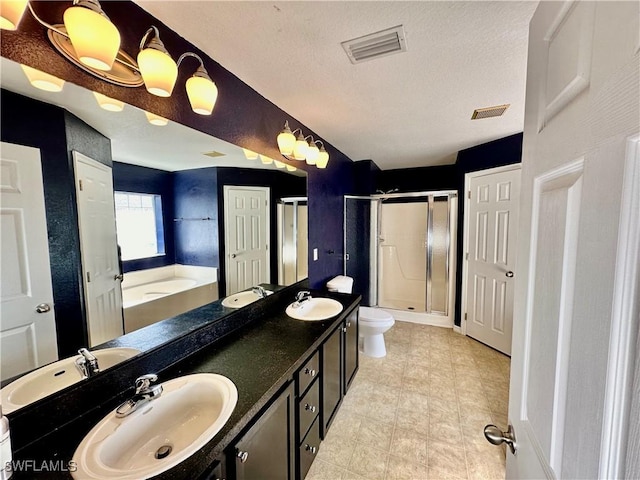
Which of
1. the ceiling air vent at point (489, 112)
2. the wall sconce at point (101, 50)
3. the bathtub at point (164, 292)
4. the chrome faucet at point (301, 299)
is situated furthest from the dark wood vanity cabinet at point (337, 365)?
the ceiling air vent at point (489, 112)

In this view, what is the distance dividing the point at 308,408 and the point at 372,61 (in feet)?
6.25

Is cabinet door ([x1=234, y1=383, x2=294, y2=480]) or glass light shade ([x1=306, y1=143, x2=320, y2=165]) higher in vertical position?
glass light shade ([x1=306, y1=143, x2=320, y2=165])

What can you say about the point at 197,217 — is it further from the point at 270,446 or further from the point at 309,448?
the point at 309,448

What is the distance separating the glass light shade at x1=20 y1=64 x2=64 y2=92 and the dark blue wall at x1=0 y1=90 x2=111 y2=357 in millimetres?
56

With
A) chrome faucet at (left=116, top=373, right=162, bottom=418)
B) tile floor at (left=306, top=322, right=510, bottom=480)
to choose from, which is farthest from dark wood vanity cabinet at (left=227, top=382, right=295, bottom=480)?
tile floor at (left=306, top=322, right=510, bottom=480)

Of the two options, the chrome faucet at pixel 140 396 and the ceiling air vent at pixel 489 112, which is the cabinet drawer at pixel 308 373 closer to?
the chrome faucet at pixel 140 396

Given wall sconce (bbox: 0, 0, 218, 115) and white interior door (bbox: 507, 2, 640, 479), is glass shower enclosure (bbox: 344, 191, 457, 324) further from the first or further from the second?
white interior door (bbox: 507, 2, 640, 479)

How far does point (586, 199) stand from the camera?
0.43 meters

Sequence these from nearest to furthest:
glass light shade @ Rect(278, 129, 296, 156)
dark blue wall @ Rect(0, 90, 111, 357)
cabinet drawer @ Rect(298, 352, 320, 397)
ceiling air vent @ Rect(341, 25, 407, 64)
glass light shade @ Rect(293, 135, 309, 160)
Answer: dark blue wall @ Rect(0, 90, 111, 357) → ceiling air vent @ Rect(341, 25, 407, 64) → cabinet drawer @ Rect(298, 352, 320, 397) → glass light shade @ Rect(278, 129, 296, 156) → glass light shade @ Rect(293, 135, 309, 160)

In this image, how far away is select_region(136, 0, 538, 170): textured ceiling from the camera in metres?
1.07

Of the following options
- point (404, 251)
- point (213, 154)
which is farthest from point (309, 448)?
point (404, 251)

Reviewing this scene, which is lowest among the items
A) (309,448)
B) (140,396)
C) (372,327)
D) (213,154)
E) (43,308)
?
(309,448)

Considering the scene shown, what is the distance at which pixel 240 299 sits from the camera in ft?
5.53

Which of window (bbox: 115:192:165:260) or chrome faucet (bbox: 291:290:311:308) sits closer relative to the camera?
window (bbox: 115:192:165:260)
